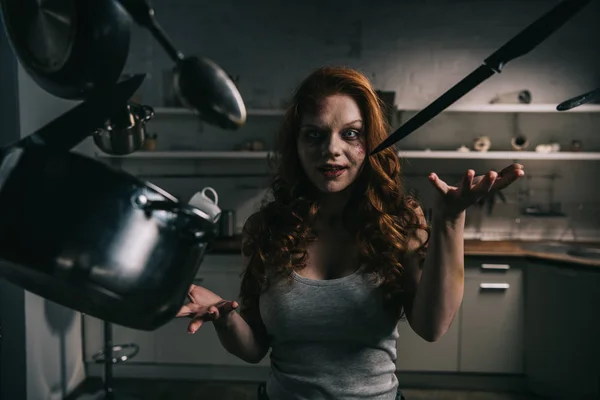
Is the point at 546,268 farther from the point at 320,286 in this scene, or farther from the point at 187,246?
the point at 187,246

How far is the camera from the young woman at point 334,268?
2.56ft

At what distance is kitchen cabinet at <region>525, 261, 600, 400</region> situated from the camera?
91.5 inches

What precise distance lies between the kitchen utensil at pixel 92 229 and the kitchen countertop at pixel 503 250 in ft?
6.84

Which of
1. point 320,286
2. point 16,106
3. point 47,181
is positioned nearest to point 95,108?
point 47,181

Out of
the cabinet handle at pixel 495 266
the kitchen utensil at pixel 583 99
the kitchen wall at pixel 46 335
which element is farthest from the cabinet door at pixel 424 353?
the kitchen utensil at pixel 583 99

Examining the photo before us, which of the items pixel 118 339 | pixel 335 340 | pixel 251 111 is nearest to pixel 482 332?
pixel 251 111

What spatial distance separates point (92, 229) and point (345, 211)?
0.79 meters

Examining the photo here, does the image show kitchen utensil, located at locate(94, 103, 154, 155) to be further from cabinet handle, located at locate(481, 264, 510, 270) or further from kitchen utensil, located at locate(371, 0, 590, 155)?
cabinet handle, located at locate(481, 264, 510, 270)

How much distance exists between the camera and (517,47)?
233mm

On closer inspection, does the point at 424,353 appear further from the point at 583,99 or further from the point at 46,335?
the point at 583,99

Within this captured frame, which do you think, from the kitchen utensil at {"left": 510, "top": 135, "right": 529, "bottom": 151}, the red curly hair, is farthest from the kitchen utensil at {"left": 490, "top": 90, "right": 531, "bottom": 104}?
the red curly hair

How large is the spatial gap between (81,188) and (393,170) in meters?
0.88

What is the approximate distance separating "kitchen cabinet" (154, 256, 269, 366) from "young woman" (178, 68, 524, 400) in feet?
5.62

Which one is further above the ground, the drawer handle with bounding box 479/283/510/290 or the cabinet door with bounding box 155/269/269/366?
the drawer handle with bounding box 479/283/510/290
